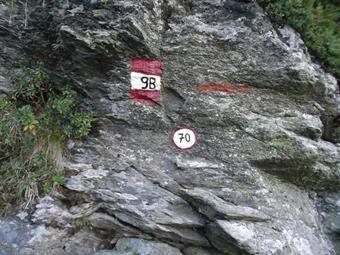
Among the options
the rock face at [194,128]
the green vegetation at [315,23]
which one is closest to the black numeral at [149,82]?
the rock face at [194,128]

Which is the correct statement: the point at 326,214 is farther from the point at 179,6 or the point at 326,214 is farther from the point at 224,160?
the point at 179,6

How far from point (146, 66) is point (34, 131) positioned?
1.47 metres

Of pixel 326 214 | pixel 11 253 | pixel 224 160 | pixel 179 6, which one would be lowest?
pixel 11 253

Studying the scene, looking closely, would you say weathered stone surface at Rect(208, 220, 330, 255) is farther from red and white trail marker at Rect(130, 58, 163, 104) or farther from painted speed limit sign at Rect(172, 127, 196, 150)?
red and white trail marker at Rect(130, 58, 163, 104)

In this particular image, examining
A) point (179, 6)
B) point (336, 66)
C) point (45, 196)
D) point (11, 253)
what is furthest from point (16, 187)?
point (336, 66)

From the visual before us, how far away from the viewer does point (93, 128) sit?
4.59m

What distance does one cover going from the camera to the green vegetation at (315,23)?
15.3 feet

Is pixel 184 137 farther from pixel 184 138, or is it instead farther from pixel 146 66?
pixel 146 66

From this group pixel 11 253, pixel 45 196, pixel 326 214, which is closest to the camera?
pixel 11 253

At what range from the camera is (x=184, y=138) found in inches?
178

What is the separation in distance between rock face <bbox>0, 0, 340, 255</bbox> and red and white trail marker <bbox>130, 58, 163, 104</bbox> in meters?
0.07

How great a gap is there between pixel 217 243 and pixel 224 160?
918 millimetres

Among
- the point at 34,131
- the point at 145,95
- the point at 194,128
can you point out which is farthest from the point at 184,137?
the point at 34,131

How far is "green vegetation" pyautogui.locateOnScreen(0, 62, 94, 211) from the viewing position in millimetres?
4230
